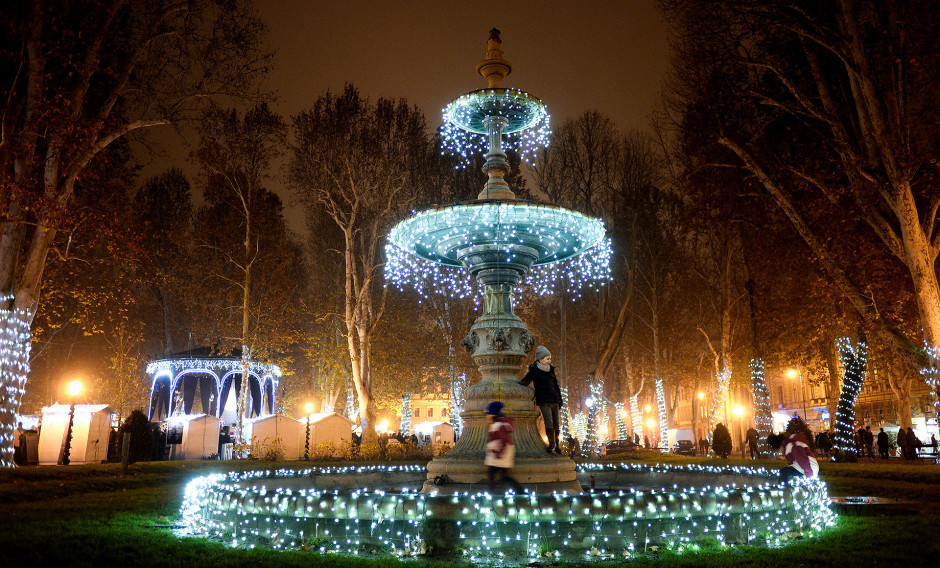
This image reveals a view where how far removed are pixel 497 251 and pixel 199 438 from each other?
17821mm

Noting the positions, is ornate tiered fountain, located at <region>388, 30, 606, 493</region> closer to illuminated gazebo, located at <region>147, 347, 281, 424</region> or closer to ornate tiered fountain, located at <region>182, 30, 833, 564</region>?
ornate tiered fountain, located at <region>182, 30, 833, 564</region>

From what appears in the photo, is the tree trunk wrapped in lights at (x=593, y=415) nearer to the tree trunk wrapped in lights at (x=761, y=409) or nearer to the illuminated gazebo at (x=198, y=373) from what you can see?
the tree trunk wrapped in lights at (x=761, y=409)

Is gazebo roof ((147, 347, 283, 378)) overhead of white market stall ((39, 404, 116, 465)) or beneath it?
overhead

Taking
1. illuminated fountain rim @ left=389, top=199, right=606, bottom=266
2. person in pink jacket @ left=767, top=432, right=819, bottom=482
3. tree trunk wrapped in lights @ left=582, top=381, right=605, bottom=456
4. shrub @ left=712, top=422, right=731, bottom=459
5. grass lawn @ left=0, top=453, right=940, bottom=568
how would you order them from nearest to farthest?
grass lawn @ left=0, top=453, right=940, bottom=568
illuminated fountain rim @ left=389, top=199, right=606, bottom=266
person in pink jacket @ left=767, top=432, right=819, bottom=482
shrub @ left=712, top=422, right=731, bottom=459
tree trunk wrapped in lights @ left=582, top=381, right=605, bottom=456

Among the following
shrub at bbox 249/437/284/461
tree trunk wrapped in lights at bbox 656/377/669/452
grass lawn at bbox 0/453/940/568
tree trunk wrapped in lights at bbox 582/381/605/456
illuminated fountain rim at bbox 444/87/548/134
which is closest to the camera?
grass lawn at bbox 0/453/940/568

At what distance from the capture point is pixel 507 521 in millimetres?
5750

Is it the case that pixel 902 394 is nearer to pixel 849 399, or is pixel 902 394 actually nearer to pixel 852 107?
pixel 849 399

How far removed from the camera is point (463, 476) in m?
8.59

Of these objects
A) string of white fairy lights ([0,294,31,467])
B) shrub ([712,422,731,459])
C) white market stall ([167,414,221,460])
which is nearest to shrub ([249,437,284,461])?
white market stall ([167,414,221,460])

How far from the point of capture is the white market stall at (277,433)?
2208cm

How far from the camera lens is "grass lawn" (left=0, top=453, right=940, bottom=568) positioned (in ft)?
17.6

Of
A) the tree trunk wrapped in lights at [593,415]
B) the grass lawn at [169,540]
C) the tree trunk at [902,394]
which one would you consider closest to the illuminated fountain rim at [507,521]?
the grass lawn at [169,540]

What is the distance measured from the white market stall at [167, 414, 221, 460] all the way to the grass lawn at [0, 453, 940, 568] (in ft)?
38.6

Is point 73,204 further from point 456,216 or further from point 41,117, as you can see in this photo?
point 456,216
